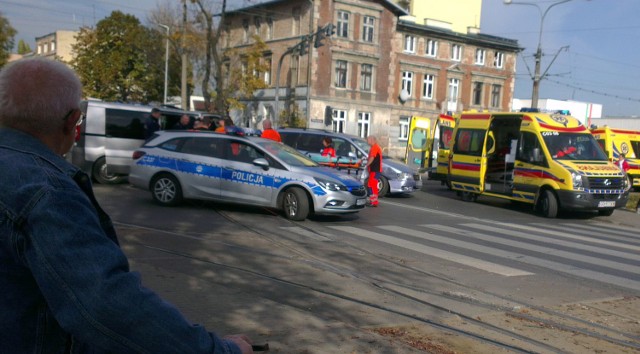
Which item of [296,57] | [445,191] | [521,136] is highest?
[296,57]

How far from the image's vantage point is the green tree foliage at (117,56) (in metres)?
51.4

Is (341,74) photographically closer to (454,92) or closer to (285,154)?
(454,92)

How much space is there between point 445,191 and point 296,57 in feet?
85.6

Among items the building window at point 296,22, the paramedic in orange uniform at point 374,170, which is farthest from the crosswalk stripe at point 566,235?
the building window at point 296,22

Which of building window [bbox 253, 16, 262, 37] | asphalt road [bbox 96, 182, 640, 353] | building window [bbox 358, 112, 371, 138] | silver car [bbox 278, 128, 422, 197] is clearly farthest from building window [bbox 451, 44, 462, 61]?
asphalt road [bbox 96, 182, 640, 353]

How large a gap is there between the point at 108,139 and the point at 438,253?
32.2 ft

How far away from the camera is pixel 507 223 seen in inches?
615

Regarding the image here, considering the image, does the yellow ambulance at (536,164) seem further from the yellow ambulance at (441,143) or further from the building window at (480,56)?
the building window at (480,56)

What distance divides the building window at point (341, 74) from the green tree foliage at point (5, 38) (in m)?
23.8

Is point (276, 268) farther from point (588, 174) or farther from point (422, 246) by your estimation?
point (588, 174)

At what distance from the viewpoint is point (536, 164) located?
17766 mm

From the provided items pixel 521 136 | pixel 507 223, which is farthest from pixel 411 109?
pixel 507 223

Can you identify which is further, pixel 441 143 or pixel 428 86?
pixel 428 86

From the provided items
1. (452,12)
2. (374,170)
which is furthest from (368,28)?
(374,170)
